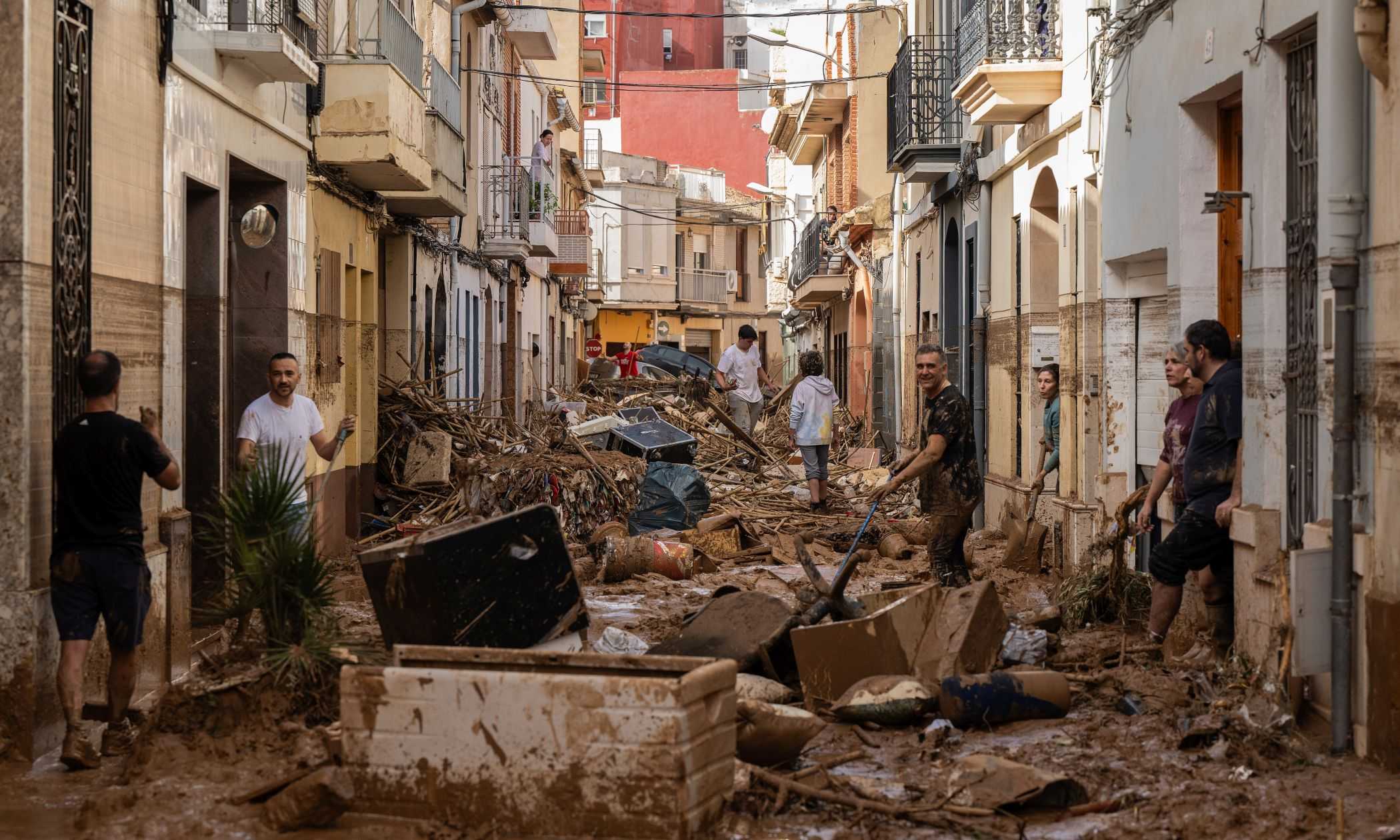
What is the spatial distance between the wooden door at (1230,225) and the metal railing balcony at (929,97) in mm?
8705

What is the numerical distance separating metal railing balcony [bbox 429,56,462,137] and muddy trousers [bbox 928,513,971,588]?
25.8 feet

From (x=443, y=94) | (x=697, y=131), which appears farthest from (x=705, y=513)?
(x=697, y=131)

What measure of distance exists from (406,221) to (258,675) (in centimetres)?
1158

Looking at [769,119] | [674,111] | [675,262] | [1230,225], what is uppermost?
[674,111]

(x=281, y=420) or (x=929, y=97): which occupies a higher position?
(x=929, y=97)

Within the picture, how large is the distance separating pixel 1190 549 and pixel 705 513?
27.6ft

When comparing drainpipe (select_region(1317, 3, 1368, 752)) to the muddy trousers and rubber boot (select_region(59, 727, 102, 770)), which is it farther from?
rubber boot (select_region(59, 727, 102, 770))

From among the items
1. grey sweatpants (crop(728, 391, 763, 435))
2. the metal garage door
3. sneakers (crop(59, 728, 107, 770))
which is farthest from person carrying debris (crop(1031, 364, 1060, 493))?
grey sweatpants (crop(728, 391, 763, 435))

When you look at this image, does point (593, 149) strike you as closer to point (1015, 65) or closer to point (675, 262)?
point (675, 262)

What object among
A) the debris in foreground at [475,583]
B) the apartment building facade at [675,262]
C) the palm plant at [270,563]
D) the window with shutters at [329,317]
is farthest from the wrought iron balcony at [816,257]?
the palm plant at [270,563]

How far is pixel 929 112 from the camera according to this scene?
62.4 feet

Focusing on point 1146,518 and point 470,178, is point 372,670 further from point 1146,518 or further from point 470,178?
point 470,178

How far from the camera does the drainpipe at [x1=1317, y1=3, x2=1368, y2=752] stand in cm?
678

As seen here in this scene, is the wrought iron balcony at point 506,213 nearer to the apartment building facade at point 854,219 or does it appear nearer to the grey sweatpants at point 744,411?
the grey sweatpants at point 744,411
